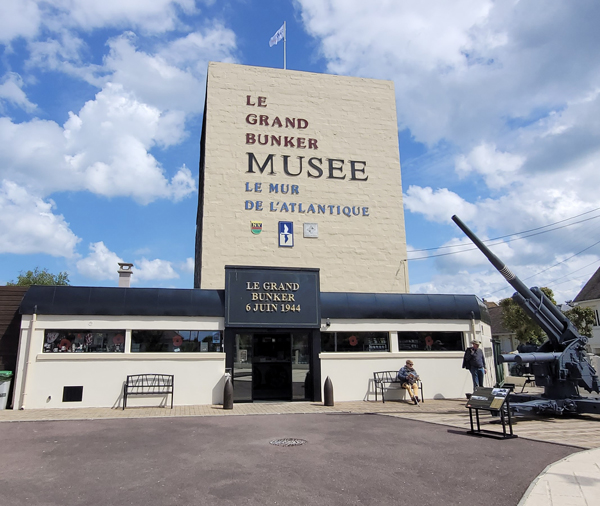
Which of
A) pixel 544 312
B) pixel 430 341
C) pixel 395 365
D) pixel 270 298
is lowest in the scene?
pixel 395 365

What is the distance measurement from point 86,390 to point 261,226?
8.99 meters

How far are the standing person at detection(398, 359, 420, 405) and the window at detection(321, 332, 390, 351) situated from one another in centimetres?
104

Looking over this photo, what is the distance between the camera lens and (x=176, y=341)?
14680 mm

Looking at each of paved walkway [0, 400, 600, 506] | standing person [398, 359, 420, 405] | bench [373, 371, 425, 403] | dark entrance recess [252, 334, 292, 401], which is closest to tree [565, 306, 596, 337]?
paved walkway [0, 400, 600, 506]

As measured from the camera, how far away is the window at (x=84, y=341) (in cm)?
1412

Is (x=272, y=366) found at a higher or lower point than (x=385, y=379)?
higher

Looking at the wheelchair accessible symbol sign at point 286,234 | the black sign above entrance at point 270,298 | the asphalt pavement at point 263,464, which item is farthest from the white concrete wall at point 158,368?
the wheelchair accessible symbol sign at point 286,234

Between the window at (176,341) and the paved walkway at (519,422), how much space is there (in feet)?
5.99

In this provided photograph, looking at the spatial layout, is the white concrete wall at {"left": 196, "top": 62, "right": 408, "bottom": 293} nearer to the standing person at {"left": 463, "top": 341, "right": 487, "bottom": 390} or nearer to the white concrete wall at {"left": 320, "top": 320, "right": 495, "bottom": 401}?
the white concrete wall at {"left": 320, "top": 320, "right": 495, "bottom": 401}

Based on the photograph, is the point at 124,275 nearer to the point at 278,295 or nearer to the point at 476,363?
the point at 278,295

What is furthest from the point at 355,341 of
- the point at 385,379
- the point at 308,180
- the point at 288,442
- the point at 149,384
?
the point at 308,180

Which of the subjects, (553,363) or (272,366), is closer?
(553,363)

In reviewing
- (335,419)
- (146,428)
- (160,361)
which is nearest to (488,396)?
(335,419)

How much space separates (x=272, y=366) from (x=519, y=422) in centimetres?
748
